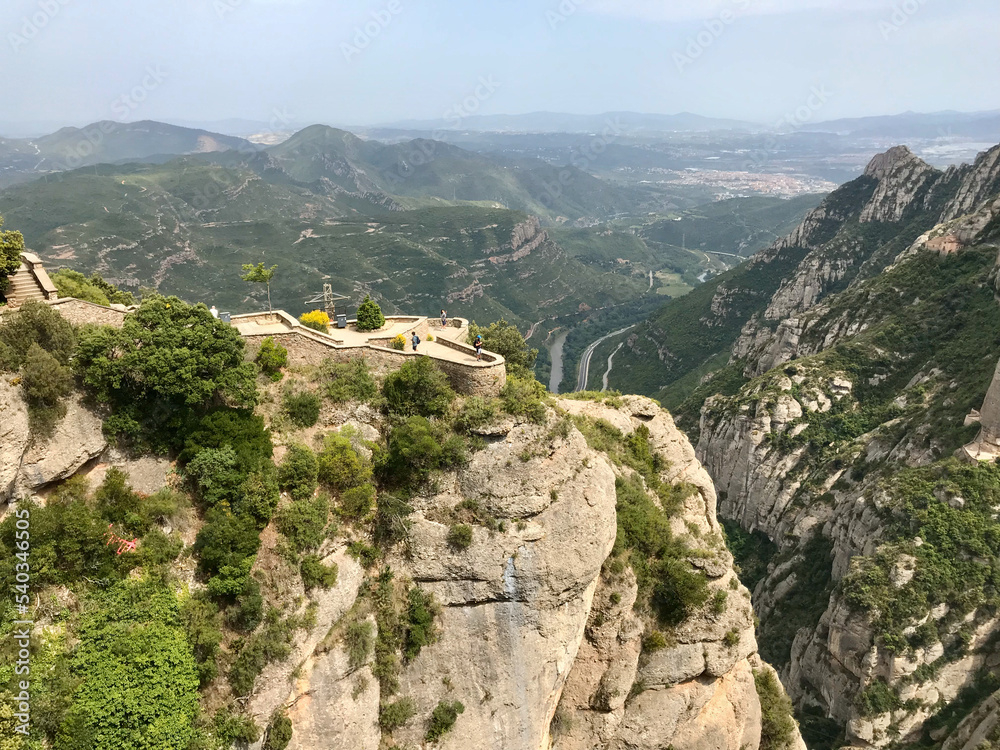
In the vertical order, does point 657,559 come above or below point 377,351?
below

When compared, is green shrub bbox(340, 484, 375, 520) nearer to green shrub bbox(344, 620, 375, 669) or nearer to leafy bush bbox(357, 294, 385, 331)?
green shrub bbox(344, 620, 375, 669)

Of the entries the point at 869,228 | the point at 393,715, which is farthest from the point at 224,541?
the point at 869,228

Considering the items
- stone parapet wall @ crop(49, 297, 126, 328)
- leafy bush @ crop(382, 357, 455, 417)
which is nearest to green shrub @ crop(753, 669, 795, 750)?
leafy bush @ crop(382, 357, 455, 417)

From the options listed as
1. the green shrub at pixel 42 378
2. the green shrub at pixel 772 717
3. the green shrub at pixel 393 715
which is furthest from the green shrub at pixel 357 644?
the green shrub at pixel 772 717

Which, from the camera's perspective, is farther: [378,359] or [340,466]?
[378,359]

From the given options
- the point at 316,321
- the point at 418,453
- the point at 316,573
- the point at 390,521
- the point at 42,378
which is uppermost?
the point at 42,378

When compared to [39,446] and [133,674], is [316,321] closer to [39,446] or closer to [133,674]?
[39,446]

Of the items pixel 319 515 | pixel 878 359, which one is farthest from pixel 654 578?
pixel 878 359

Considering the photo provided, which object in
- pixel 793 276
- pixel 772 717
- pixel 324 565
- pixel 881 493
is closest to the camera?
pixel 324 565
